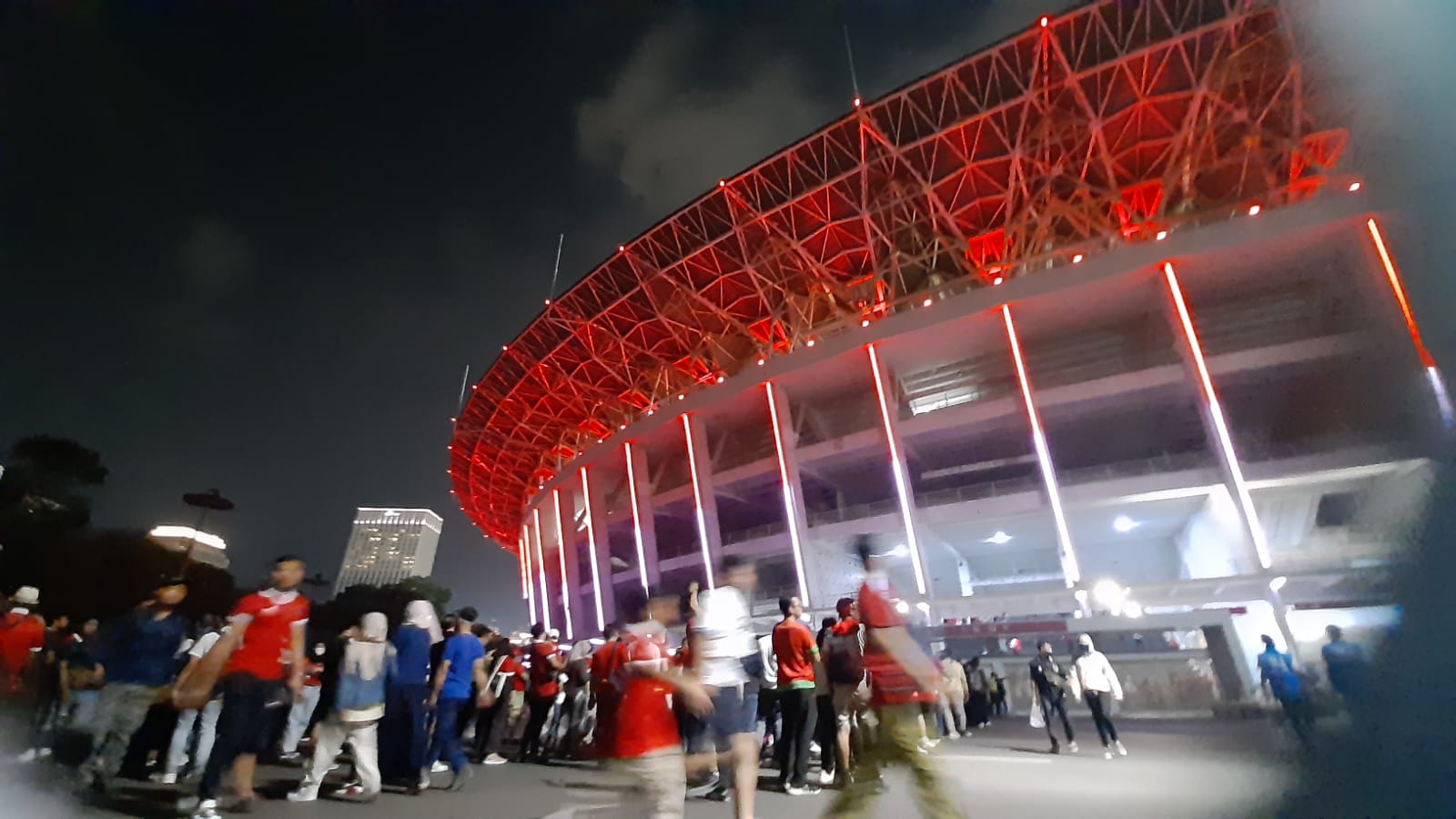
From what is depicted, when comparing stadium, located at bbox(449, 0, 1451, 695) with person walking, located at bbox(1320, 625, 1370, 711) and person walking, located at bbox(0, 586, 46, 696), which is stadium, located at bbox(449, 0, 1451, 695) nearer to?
person walking, located at bbox(1320, 625, 1370, 711)

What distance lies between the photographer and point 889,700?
3.18m

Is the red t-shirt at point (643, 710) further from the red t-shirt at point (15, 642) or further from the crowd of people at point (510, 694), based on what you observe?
the red t-shirt at point (15, 642)

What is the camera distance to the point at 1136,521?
1969 centimetres

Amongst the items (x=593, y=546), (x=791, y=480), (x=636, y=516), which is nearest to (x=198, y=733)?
(x=791, y=480)

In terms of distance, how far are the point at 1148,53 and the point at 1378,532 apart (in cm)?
1986

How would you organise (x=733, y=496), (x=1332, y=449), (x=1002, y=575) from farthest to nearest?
(x=733, y=496), (x=1002, y=575), (x=1332, y=449)

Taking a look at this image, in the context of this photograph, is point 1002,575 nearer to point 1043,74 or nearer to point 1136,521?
point 1136,521

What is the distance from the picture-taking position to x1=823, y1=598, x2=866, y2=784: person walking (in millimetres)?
5352

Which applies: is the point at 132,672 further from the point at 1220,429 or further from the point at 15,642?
the point at 1220,429

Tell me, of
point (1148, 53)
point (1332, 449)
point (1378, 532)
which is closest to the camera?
point (1378, 532)

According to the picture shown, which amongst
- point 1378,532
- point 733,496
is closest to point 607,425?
point 733,496

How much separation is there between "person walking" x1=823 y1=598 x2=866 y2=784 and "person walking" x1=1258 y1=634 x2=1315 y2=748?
3984 mm

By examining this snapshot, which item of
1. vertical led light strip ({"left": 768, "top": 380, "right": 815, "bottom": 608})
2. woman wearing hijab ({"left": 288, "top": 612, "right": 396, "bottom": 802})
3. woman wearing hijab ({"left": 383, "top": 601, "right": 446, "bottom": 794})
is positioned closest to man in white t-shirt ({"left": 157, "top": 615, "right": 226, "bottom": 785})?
woman wearing hijab ({"left": 288, "top": 612, "right": 396, "bottom": 802})

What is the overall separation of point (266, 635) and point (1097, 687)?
7843 millimetres
